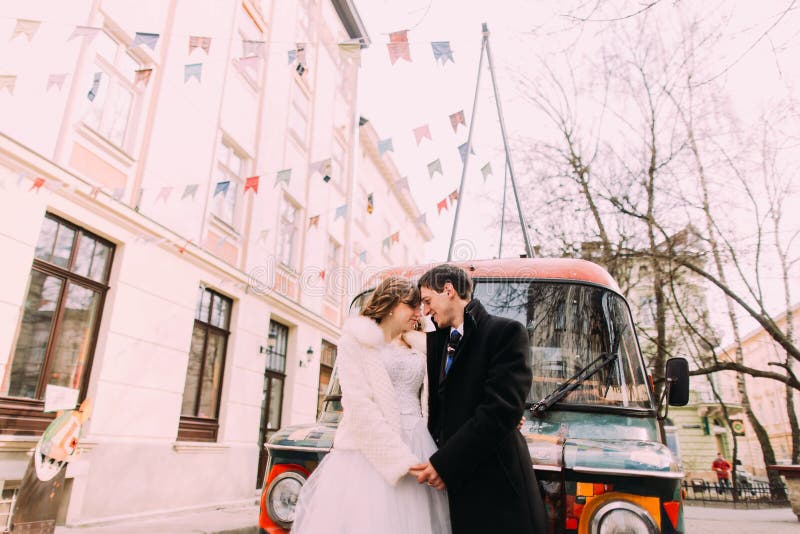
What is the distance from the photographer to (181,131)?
9953 millimetres

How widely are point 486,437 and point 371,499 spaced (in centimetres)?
62

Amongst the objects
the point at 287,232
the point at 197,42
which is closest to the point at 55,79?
the point at 197,42

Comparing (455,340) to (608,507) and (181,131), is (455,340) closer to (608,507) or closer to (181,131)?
(608,507)

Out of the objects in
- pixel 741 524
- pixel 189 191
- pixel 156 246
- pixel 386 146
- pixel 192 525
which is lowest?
pixel 741 524

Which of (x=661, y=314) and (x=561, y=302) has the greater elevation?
(x=661, y=314)

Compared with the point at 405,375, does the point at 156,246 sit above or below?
above

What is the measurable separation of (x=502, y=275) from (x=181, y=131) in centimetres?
785

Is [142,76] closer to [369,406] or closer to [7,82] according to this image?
[7,82]

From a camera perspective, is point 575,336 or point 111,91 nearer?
point 575,336

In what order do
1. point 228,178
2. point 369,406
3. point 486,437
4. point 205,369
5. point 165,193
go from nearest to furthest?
point 486,437
point 369,406
point 165,193
point 205,369
point 228,178

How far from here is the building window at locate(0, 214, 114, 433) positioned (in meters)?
6.91

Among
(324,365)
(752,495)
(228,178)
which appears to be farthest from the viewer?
(752,495)

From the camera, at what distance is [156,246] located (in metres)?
9.02

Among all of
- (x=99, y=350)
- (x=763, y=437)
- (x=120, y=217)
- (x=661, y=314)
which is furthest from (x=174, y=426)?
(x=763, y=437)
